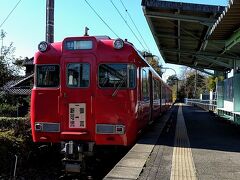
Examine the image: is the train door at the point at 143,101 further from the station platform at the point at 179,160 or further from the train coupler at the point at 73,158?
the train coupler at the point at 73,158

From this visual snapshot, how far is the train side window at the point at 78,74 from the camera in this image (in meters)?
10.5

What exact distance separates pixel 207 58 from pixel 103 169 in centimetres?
1356

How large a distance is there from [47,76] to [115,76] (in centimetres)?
182

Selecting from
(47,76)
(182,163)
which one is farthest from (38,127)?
(182,163)

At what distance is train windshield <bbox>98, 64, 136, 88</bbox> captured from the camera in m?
10.4

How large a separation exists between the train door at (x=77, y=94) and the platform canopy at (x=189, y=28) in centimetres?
447

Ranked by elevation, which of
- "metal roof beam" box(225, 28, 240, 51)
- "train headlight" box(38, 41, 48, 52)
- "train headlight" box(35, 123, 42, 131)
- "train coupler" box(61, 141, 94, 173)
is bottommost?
"train coupler" box(61, 141, 94, 173)

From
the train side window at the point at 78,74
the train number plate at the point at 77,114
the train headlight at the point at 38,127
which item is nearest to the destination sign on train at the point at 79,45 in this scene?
the train side window at the point at 78,74

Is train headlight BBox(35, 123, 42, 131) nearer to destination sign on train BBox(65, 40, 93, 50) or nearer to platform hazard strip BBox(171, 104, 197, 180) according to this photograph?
destination sign on train BBox(65, 40, 93, 50)

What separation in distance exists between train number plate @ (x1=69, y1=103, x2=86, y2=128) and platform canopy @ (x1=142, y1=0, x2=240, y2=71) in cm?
502

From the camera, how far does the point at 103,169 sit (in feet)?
38.7

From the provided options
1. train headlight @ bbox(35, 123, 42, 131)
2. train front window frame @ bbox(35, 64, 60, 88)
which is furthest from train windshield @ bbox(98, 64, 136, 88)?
train headlight @ bbox(35, 123, 42, 131)

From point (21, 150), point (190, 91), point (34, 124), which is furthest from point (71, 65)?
point (190, 91)

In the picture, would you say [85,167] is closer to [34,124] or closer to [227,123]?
[34,124]
